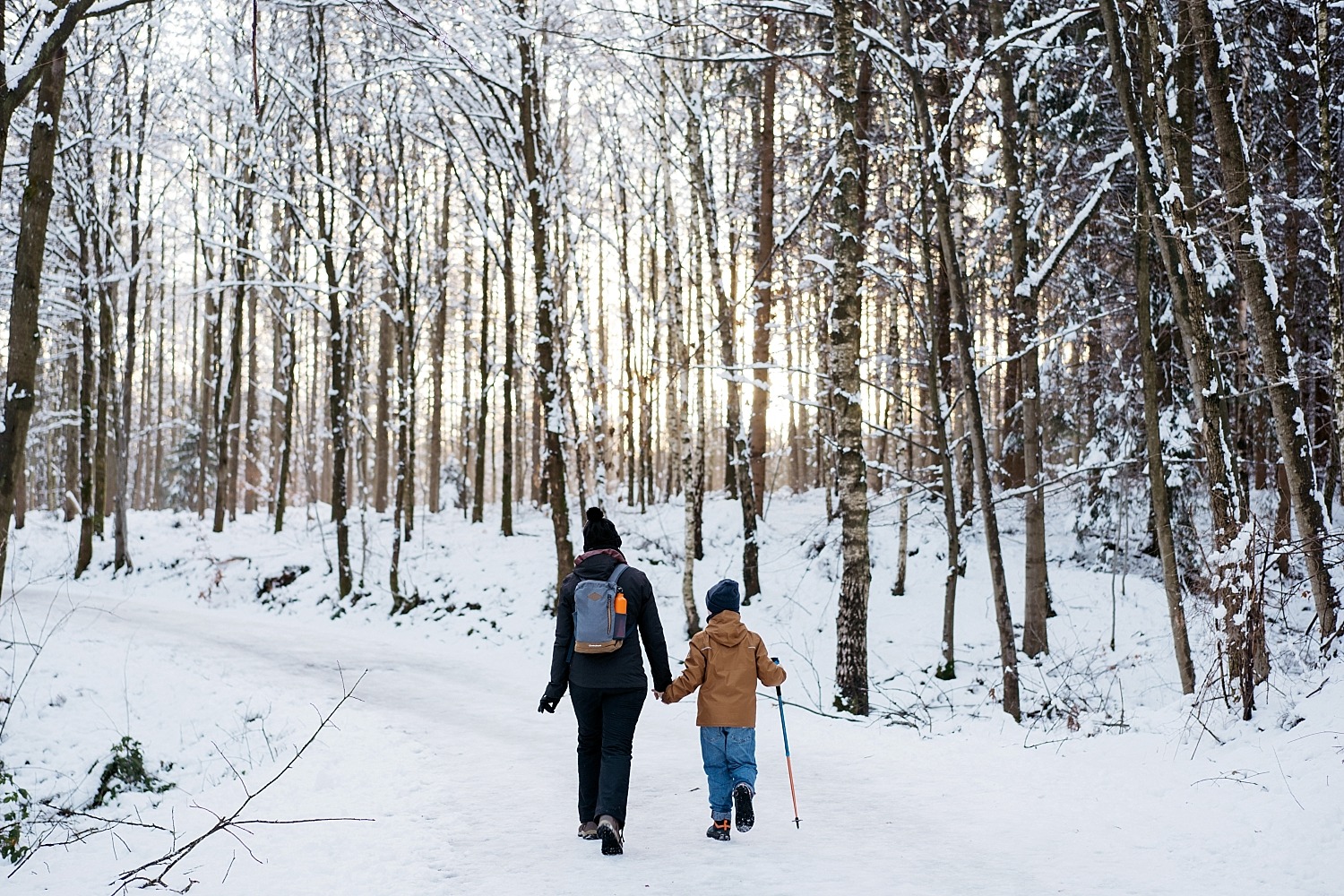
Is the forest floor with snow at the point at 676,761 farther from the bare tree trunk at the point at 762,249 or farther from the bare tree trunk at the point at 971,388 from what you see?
the bare tree trunk at the point at 762,249

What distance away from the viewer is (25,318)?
706 centimetres

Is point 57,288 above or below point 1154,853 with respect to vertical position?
above

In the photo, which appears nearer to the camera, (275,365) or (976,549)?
(976,549)

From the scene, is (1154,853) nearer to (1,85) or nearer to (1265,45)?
(1,85)

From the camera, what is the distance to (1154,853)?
4867 mm

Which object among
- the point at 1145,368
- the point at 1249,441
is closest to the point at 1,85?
the point at 1145,368

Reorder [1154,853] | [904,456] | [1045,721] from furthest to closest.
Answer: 1. [904,456]
2. [1045,721]
3. [1154,853]

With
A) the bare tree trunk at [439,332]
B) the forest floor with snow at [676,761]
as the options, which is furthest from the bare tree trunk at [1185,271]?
the bare tree trunk at [439,332]

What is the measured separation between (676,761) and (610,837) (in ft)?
7.97

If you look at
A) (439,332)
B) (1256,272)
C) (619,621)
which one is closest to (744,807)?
(619,621)

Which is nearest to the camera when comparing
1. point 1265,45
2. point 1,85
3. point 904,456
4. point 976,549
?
point 1,85

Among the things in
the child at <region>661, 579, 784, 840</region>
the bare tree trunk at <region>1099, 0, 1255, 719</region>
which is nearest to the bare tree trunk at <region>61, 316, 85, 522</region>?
the child at <region>661, 579, 784, 840</region>

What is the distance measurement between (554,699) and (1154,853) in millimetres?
3462

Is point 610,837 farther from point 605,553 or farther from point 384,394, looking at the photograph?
point 384,394
